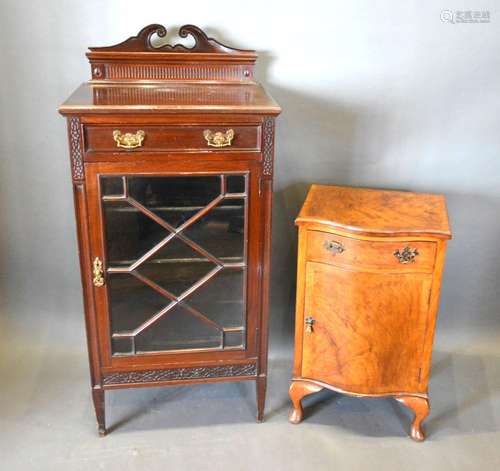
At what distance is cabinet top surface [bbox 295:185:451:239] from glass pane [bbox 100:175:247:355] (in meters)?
0.22

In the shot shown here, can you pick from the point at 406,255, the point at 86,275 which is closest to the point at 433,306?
the point at 406,255

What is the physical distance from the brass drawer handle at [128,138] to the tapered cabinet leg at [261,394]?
2.60ft

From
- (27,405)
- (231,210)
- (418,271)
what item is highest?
(231,210)

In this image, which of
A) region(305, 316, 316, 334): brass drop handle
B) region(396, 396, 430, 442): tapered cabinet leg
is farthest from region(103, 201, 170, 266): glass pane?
region(396, 396, 430, 442): tapered cabinet leg

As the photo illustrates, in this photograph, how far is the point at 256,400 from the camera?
6.10 ft

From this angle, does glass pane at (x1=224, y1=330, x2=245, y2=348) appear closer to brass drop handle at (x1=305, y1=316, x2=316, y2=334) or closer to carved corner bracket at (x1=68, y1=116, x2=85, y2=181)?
brass drop handle at (x1=305, y1=316, x2=316, y2=334)

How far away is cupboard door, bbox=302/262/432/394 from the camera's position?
1563mm

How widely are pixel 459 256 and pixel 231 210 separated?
100 cm

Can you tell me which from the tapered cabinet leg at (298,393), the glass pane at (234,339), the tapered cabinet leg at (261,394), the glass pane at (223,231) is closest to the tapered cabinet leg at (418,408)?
the tapered cabinet leg at (298,393)

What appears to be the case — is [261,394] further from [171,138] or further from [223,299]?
[171,138]

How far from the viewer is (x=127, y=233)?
150 cm

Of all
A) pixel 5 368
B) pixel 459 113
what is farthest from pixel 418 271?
pixel 5 368

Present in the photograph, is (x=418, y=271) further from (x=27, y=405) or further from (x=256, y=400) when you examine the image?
(x=27, y=405)

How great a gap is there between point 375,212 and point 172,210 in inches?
22.6
